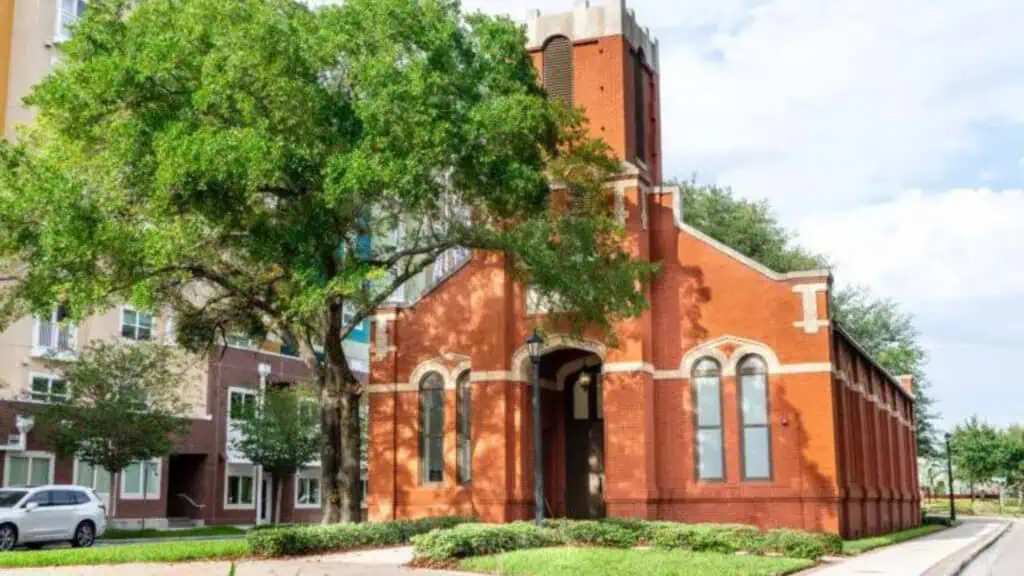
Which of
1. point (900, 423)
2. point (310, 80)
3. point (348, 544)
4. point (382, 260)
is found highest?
point (310, 80)

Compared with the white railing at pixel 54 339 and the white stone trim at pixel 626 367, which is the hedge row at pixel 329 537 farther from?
the white railing at pixel 54 339

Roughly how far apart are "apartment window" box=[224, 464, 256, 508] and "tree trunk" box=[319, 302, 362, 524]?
2772cm

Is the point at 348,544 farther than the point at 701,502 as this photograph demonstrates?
No

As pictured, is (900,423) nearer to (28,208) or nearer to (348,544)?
(348,544)

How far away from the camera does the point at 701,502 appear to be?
2589cm

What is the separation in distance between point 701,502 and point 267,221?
12.4m

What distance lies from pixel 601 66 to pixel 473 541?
15624 mm

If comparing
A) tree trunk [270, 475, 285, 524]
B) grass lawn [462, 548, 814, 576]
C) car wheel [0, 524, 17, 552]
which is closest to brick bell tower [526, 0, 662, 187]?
grass lawn [462, 548, 814, 576]

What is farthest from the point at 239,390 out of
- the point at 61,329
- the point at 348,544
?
the point at 348,544

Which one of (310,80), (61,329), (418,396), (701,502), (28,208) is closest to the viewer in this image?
(28,208)

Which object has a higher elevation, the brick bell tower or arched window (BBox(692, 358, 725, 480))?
the brick bell tower

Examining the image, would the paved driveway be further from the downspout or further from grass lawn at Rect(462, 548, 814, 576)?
the downspout

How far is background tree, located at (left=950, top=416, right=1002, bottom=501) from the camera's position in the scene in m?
81.6

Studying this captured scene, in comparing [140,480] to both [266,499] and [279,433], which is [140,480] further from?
[266,499]
